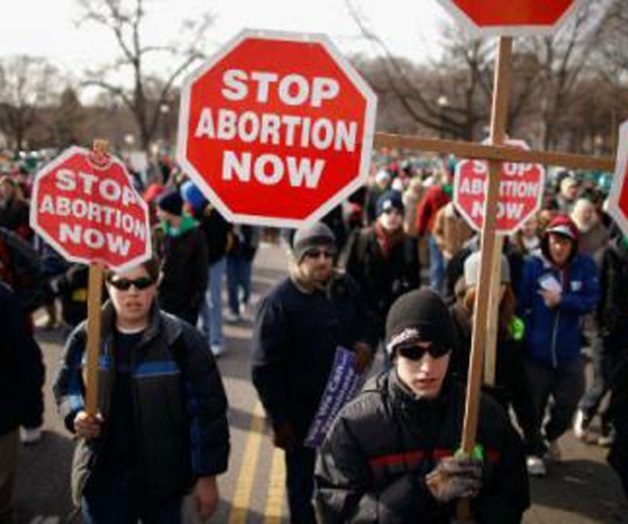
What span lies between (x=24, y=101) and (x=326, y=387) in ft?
197

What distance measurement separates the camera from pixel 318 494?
257cm

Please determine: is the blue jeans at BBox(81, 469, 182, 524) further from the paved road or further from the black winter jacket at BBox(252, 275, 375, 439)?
the paved road

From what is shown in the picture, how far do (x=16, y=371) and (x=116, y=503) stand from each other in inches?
40.6

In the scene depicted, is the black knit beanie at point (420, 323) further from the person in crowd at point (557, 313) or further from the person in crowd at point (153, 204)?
the person in crowd at point (153, 204)

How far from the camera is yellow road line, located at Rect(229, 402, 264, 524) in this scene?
15.7 feet

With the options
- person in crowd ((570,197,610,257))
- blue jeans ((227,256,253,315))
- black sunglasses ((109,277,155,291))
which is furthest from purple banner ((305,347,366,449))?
blue jeans ((227,256,253,315))

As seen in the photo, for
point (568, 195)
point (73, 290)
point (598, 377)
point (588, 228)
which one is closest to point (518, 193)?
point (598, 377)

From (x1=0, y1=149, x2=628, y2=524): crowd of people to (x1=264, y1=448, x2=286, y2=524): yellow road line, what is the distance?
2.21 ft

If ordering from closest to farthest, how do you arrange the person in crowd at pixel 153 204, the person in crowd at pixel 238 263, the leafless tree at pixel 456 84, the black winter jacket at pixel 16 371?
the black winter jacket at pixel 16 371 → the person in crowd at pixel 153 204 → the person in crowd at pixel 238 263 → the leafless tree at pixel 456 84

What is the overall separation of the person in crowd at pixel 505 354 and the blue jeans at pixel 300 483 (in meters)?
0.94

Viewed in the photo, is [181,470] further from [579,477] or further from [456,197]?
[579,477]

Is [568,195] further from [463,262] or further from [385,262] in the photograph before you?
[463,262]

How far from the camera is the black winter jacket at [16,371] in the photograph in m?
3.73

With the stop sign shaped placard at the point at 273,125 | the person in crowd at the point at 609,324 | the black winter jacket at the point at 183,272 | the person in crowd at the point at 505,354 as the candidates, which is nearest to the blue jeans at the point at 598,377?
the person in crowd at the point at 609,324
